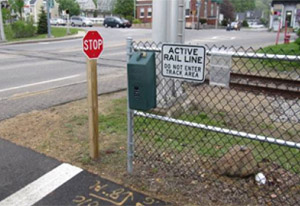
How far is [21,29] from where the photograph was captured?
29.5m

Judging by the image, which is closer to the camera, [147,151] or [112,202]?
[112,202]

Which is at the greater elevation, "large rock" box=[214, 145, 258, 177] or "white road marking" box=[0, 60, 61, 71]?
"white road marking" box=[0, 60, 61, 71]

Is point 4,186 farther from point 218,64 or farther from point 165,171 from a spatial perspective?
point 218,64

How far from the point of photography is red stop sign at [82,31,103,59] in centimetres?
371

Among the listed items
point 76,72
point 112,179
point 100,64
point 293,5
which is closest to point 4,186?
point 112,179

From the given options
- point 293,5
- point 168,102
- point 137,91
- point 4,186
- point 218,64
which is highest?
point 293,5

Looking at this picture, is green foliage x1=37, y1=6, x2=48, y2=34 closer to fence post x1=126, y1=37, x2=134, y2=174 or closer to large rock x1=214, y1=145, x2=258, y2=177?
fence post x1=126, y1=37, x2=134, y2=174

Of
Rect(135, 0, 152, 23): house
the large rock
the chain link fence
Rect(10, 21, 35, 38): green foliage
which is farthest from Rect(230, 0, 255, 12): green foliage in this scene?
the large rock

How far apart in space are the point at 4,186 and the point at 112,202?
1.29 m

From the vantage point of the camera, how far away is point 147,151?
176 inches

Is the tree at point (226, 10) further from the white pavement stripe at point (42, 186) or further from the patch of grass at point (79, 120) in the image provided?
the white pavement stripe at point (42, 186)

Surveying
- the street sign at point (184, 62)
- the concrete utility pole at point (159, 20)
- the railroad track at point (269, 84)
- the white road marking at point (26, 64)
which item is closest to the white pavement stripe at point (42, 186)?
the street sign at point (184, 62)

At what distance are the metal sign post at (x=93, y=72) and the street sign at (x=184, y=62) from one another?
887 millimetres

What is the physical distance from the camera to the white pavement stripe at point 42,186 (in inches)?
132
